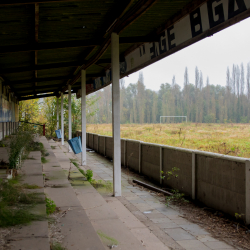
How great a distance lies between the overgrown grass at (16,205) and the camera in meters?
2.56

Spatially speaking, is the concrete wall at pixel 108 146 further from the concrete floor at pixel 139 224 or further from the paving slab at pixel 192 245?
the paving slab at pixel 192 245

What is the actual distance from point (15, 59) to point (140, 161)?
4.74m

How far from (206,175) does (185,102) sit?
Answer: 50.7 m

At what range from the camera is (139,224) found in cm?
409

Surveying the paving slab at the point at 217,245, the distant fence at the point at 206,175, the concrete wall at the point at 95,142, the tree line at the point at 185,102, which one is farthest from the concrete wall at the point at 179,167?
the tree line at the point at 185,102

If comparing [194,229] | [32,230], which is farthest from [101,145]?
[32,230]

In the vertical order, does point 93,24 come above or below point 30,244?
above

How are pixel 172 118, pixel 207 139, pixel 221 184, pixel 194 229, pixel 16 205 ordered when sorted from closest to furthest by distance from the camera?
pixel 16 205, pixel 194 229, pixel 221 184, pixel 207 139, pixel 172 118

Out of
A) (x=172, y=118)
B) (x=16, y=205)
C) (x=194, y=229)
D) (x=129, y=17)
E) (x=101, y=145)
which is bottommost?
(x=194, y=229)

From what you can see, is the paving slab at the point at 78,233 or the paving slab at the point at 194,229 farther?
the paving slab at the point at 194,229

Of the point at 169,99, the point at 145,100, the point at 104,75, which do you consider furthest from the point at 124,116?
the point at 104,75

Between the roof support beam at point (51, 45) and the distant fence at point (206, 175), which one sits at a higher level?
the roof support beam at point (51, 45)

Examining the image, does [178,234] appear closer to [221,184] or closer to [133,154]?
[221,184]

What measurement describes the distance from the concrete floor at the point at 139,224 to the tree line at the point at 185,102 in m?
39.6
